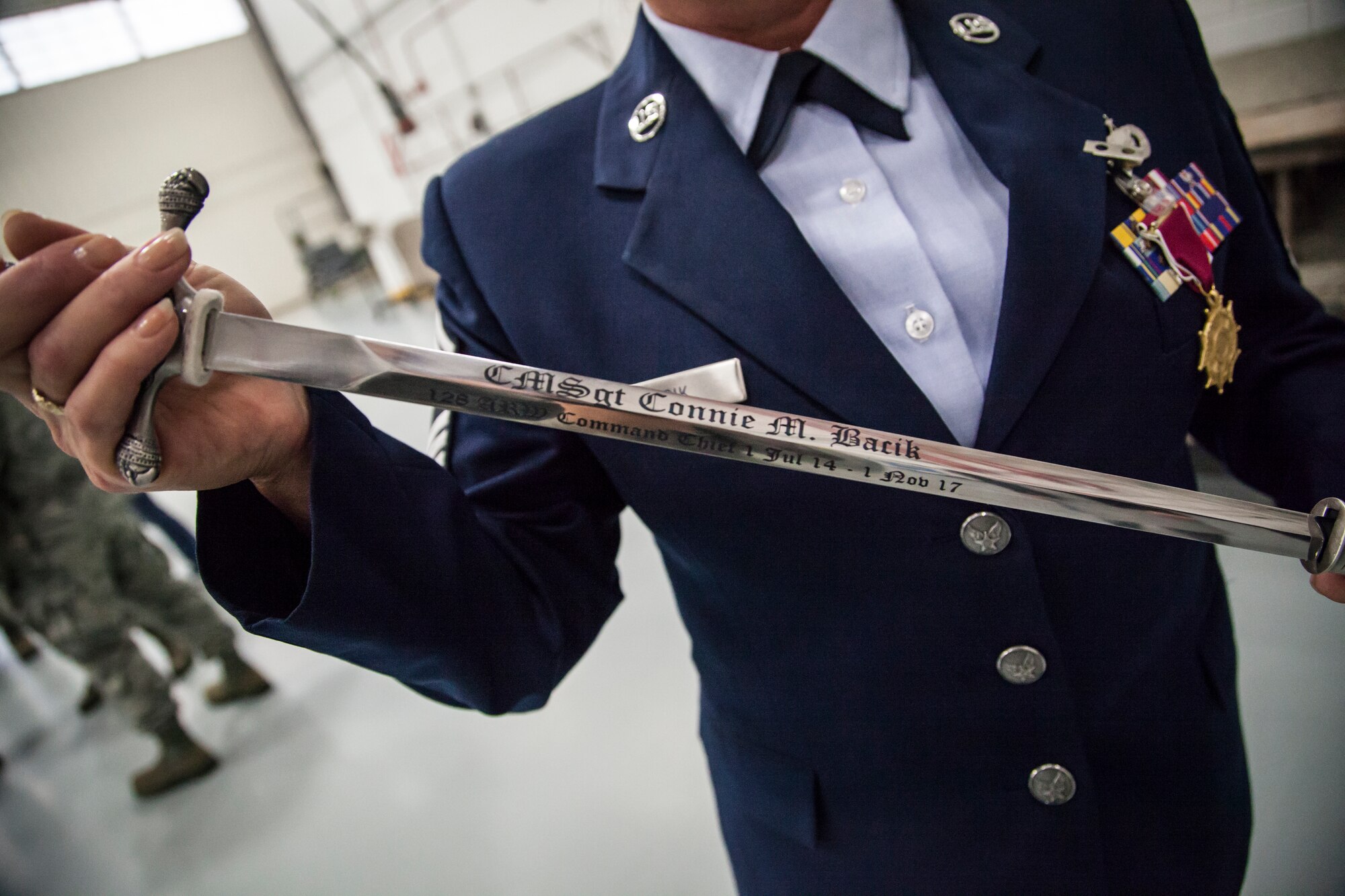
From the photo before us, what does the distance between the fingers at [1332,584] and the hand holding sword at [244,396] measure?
0.14ft

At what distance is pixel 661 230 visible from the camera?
18.4 inches

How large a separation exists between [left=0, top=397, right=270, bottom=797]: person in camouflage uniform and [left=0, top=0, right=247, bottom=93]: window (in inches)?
53.9

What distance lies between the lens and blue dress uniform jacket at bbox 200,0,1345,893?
43 cm

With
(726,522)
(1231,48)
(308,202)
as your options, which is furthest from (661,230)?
(1231,48)

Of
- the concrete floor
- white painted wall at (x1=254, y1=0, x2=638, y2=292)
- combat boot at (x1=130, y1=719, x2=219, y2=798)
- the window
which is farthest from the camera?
combat boot at (x1=130, y1=719, x2=219, y2=798)

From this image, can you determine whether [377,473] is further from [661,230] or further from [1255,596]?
[1255,596]

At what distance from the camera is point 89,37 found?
0.45 meters

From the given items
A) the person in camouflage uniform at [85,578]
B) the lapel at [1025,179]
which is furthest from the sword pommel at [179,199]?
the person in camouflage uniform at [85,578]

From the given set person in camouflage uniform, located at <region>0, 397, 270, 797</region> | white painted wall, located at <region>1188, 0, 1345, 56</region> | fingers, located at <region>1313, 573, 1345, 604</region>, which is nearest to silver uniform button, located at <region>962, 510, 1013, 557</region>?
fingers, located at <region>1313, 573, 1345, 604</region>

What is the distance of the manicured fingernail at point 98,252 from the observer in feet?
0.96

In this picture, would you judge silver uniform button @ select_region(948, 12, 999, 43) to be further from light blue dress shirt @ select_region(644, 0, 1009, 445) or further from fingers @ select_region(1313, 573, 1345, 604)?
fingers @ select_region(1313, 573, 1345, 604)

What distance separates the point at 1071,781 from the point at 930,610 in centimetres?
17

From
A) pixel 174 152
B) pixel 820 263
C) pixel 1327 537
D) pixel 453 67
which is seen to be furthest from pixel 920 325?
pixel 453 67

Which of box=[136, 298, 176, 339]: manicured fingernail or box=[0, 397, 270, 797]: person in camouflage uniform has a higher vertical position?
box=[136, 298, 176, 339]: manicured fingernail
